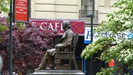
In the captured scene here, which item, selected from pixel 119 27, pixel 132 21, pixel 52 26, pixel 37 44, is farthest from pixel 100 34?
pixel 52 26

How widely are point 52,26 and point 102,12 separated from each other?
420cm

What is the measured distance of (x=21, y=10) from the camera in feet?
65.7

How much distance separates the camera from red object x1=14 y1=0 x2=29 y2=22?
1975cm

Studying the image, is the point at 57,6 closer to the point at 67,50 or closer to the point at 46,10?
the point at 46,10

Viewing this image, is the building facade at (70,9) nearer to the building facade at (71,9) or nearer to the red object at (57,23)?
the building facade at (71,9)

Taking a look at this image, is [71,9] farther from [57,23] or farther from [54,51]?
[54,51]

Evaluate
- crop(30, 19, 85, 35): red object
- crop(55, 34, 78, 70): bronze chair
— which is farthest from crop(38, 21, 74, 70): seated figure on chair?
crop(30, 19, 85, 35): red object

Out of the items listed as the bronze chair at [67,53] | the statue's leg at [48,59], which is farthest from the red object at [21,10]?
the bronze chair at [67,53]

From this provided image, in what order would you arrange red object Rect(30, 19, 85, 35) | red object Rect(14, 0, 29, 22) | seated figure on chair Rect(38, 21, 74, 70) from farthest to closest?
red object Rect(30, 19, 85, 35) → red object Rect(14, 0, 29, 22) → seated figure on chair Rect(38, 21, 74, 70)

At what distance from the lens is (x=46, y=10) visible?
101 ft

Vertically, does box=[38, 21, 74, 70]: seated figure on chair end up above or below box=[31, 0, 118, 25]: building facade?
below

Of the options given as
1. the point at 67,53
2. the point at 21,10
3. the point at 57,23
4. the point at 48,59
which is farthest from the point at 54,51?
the point at 57,23

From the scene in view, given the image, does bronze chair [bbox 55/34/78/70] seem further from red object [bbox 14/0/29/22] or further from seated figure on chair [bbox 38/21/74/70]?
red object [bbox 14/0/29/22]

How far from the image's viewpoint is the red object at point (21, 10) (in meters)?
19.8
